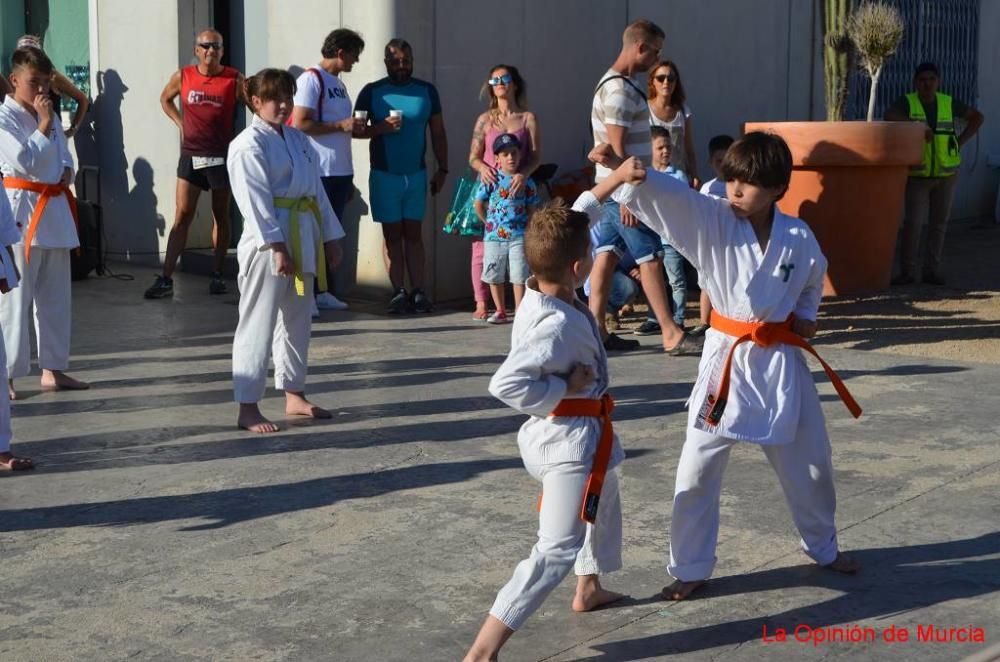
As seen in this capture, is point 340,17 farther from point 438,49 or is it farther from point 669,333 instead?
point 669,333

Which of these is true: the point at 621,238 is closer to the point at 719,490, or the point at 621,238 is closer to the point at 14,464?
the point at 14,464

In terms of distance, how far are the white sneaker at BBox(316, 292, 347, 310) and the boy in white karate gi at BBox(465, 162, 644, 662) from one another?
6505 millimetres

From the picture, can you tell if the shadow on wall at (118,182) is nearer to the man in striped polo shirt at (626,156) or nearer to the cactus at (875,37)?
the man in striped polo shirt at (626,156)

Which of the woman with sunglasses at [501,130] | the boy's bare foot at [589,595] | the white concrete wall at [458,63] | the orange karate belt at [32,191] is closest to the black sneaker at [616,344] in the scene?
the woman with sunglasses at [501,130]

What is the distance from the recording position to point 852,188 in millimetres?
10758

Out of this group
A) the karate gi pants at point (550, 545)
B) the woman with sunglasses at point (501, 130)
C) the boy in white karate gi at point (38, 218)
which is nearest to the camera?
the karate gi pants at point (550, 545)

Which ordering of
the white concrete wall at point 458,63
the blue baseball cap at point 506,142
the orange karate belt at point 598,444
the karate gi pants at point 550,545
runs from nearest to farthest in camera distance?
1. the karate gi pants at point 550,545
2. the orange karate belt at point 598,444
3. the blue baseball cap at point 506,142
4. the white concrete wall at point 458,63

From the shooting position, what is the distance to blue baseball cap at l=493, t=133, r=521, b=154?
9.69m

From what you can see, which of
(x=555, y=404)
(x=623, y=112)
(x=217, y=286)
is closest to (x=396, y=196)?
(x=217, y=286)

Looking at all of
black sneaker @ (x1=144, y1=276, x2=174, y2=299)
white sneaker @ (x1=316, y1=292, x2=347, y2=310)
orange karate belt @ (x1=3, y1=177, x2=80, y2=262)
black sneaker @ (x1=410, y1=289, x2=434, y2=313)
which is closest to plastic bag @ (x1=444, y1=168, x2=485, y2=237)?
black sneaker @ (x1=410, y1=289, x2=434, y2=313)

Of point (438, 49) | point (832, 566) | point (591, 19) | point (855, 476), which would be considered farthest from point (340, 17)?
point (832, 566)

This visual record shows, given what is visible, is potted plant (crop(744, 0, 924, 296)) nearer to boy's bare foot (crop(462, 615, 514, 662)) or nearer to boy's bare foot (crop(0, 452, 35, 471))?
boy's bare foot (crop(0, 452, 35, 471))

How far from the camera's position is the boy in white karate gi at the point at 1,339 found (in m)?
6.13

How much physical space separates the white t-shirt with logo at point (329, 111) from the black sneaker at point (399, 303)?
0.98m
